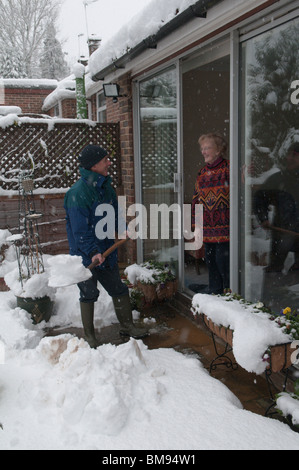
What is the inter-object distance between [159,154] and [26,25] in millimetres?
22485

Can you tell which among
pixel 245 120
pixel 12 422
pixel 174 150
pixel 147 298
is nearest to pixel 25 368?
pixel 12 422

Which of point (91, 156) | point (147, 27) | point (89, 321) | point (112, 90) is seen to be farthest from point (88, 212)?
point (112, 90)

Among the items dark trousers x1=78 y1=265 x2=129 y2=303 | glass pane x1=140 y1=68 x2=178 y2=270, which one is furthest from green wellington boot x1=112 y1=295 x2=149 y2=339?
glass pane x1=140 y1=68 x2=178 y2=270

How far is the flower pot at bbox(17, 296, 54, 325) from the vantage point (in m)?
A: 4.73

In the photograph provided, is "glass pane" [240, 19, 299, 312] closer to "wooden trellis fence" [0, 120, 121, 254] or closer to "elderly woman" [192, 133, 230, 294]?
"elderly woman" [192, 133, 230, 294]

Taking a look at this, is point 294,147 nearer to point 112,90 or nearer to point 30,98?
point 112,90

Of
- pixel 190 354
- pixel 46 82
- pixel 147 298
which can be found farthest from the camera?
pixel 46 82

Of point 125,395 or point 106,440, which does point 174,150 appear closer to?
point 125,395

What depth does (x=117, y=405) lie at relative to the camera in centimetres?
265

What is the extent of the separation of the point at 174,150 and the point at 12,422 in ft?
11.9

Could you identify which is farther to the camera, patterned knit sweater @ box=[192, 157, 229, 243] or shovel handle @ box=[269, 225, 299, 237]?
patterned knit sweater @ box=[192, 157, 229, 243]

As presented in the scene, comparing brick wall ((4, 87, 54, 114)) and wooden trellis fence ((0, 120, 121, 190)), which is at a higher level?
brick wall ((4, 87, 54, 114))

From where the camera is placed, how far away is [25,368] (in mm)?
3371

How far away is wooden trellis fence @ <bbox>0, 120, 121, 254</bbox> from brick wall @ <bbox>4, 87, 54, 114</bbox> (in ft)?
39.5
